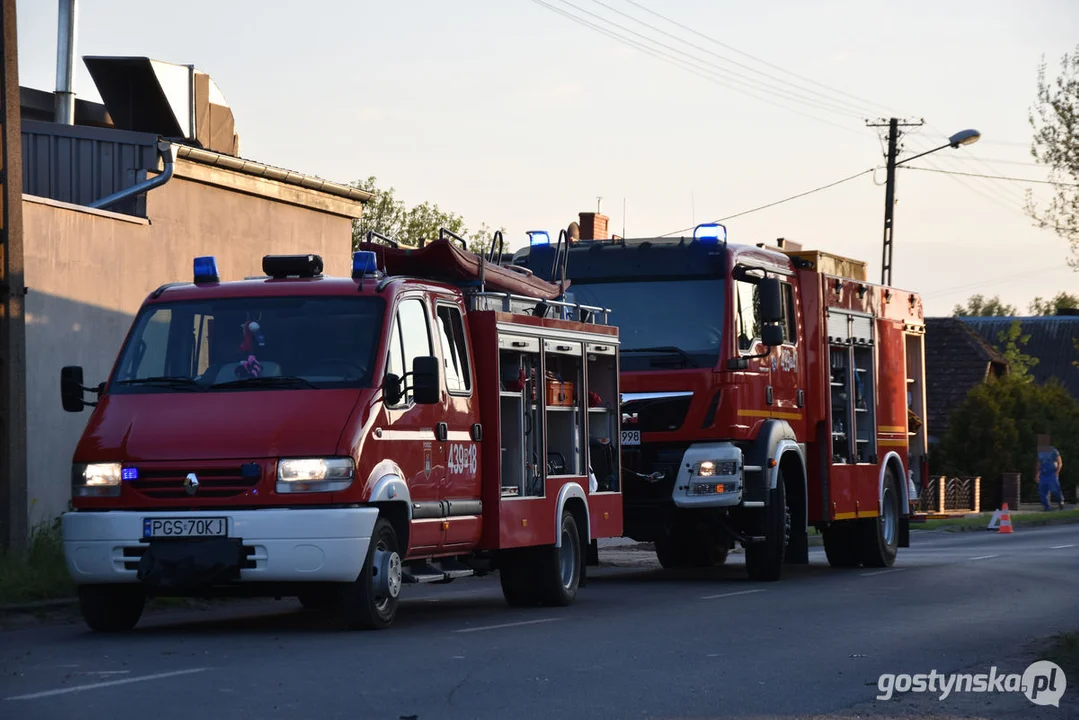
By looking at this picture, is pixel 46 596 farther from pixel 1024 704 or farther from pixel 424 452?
pixel 1024 704

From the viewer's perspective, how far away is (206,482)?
1163 centimetres

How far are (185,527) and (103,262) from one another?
9.21 metres

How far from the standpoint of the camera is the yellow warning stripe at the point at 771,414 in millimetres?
17688

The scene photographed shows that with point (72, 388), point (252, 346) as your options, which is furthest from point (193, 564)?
point (72, 388)

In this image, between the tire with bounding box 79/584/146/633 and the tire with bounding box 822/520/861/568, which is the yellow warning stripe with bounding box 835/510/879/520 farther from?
the tire with bounding box 79/584/146/633

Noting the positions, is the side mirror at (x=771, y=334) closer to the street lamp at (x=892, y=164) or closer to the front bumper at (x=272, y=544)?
the front bumper at (x=272, y=544)

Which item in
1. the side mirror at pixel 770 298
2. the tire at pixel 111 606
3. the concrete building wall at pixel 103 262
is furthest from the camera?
the concrete building wall at pixel 103 262

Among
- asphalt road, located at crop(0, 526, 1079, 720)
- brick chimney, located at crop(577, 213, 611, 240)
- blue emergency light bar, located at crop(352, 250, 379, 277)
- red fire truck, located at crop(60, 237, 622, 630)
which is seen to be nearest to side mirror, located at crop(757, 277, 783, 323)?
asphalt road, located at crop(0, 526, 1079, 720)

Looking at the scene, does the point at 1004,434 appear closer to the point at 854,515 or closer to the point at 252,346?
the point at 854,515

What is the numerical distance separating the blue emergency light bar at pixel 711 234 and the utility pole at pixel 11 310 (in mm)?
6472

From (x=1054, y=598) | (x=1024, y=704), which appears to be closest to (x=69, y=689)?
(x=1024, y=704)

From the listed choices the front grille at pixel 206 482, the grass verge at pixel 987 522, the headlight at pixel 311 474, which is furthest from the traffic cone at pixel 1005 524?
the front grille at pixel 206 482

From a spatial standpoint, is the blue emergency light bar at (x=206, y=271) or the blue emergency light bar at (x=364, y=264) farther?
the blue emergency light bar at (x=206, y=271)

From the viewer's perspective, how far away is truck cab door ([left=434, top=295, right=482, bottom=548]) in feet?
43.4
